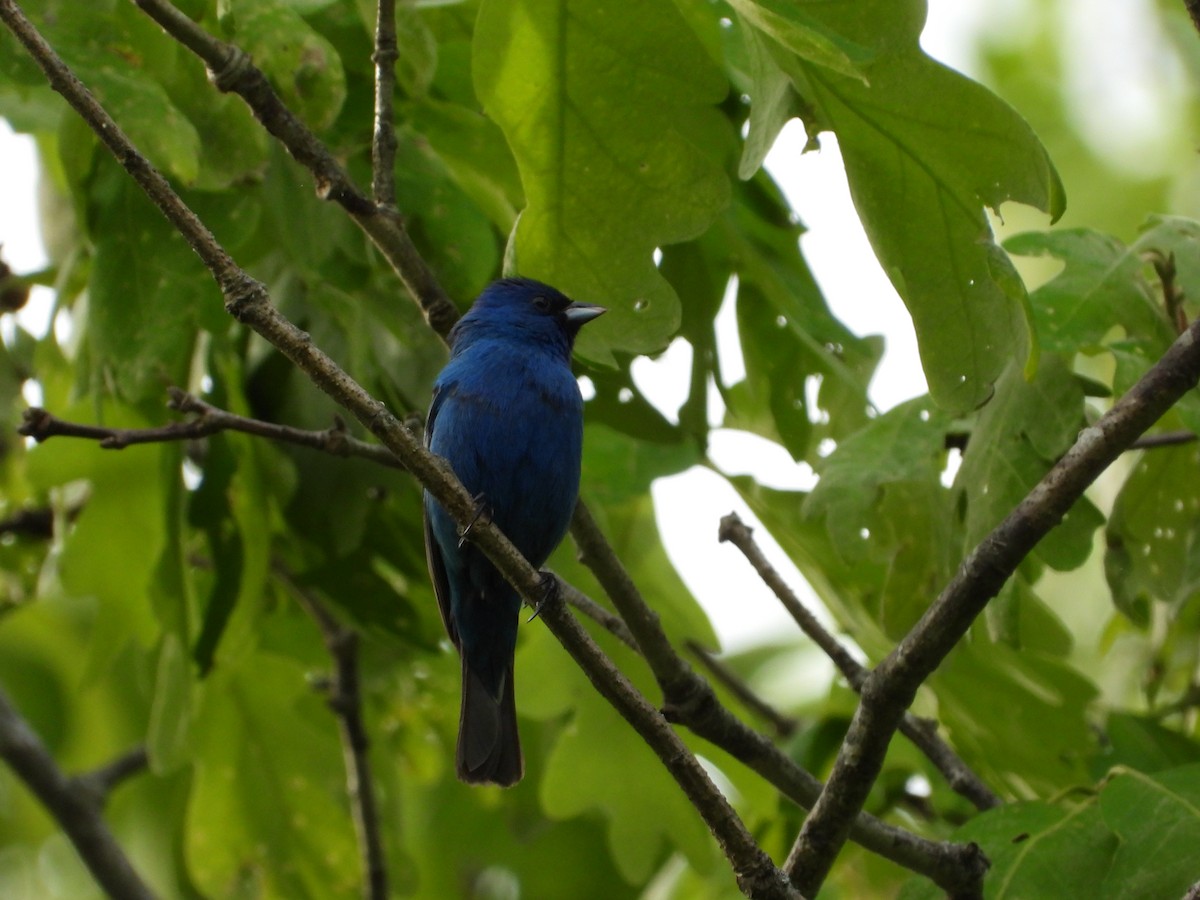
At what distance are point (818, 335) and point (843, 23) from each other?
1.07 m

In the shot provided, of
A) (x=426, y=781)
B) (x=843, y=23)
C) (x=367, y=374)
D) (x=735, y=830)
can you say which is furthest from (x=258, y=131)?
(x=426, y=781)

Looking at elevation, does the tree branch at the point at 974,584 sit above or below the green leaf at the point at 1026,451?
below

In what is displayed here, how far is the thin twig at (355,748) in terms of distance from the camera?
4.59 m

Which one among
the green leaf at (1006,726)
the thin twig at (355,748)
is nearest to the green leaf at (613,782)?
the thin twig at (355,748)

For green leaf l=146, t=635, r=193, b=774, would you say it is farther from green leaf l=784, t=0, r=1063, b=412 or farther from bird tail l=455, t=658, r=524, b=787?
green leaf l=784, t=0, r=1063, b=412

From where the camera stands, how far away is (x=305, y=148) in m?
2.90

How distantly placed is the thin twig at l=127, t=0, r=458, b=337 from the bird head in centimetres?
134

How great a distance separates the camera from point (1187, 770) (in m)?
2.88

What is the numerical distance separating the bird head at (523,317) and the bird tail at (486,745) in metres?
1.08

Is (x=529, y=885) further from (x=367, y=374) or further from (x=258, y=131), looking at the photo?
(x=258, y=131)

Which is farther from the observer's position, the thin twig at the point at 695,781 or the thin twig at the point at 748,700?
the thin twig at the point at 748,700

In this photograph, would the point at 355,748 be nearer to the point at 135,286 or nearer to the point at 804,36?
the point at 135,286

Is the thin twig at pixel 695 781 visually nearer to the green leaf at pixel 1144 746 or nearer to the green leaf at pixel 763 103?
the green leaf at pixel 763 103

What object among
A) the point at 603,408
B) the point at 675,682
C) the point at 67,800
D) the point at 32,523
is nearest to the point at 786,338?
the point at 603,408
